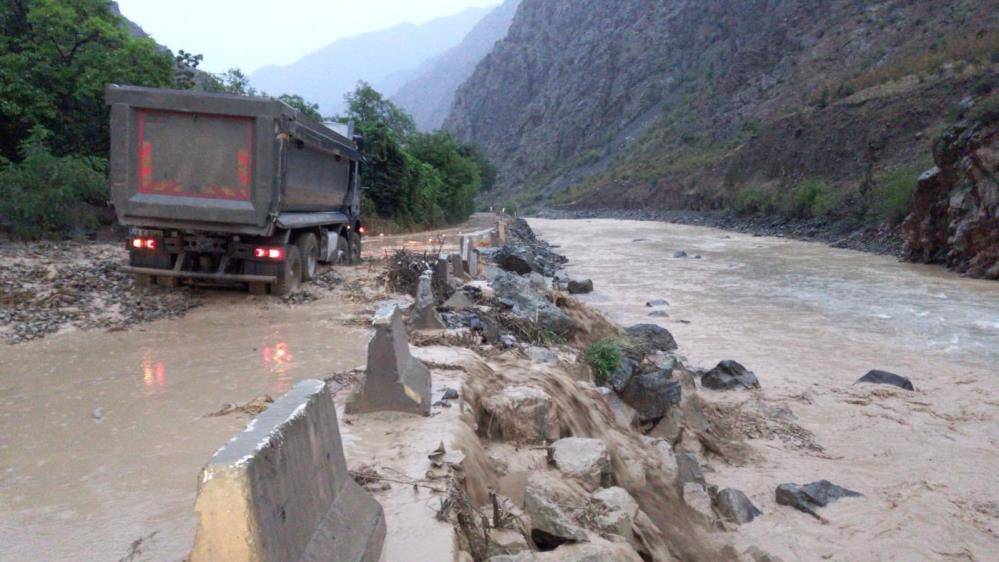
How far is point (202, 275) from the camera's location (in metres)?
9.73

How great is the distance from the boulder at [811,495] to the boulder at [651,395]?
1547 millimetres

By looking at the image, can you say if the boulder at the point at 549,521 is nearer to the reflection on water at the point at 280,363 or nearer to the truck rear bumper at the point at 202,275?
the reflection on water at the point at 280,363

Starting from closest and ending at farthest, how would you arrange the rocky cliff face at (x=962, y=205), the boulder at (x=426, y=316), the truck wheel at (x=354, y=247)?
1. the boulder at (x=426, y=316)
2. the truck wheel at (x=354, y=247)
3. the rocky cliff face at (x=962, y=205)

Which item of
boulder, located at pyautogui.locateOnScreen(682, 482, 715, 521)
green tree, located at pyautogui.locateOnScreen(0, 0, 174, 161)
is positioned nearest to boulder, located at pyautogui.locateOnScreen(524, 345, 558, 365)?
boulder, located at pyautogui.locateOnScreen(682, 482, 715, 521)

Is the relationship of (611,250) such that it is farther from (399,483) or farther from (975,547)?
(399,483)

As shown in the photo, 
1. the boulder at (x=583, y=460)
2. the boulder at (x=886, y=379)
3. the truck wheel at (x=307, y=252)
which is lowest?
the boulder at (x=886, y=379)

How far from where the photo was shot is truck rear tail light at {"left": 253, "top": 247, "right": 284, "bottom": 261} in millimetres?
9891

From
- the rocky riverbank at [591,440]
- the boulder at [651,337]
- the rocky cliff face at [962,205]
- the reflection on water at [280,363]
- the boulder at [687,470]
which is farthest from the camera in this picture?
the rocky cliff face at [962,205]

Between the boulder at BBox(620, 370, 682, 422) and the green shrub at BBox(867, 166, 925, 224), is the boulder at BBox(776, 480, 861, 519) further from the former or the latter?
the green shrub at BBox(867, 166, 925, 224)

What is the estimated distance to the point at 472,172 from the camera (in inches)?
1702

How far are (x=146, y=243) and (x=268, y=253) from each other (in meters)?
1.65

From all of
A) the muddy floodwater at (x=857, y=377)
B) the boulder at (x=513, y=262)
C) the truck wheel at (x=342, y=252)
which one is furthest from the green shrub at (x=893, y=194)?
the truck wheel at (x=342, y=252)

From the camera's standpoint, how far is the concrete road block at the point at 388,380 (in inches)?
196

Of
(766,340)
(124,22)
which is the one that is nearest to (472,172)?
(124,22)
